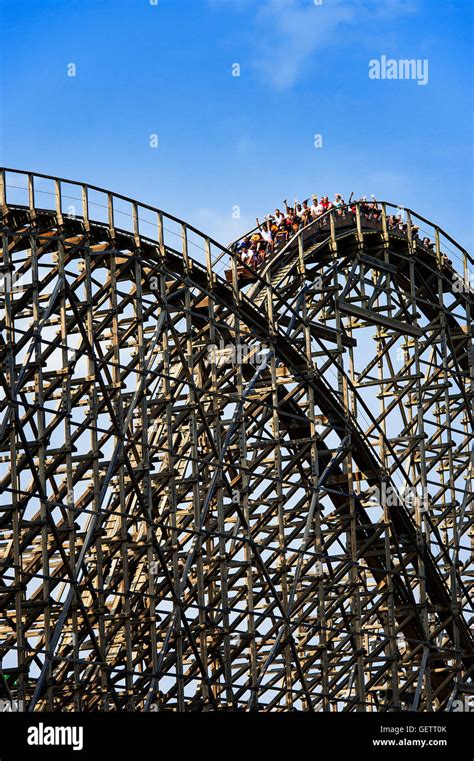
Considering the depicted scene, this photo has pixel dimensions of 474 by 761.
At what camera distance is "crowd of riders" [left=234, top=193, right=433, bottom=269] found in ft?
104

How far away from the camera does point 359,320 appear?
1302 inches

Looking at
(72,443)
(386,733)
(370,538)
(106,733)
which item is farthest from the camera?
(370,538)

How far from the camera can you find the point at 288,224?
108 feet

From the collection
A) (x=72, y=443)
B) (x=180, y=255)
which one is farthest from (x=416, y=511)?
(x=72, y=443)

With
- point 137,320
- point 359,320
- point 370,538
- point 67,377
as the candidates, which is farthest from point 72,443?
point 359,320

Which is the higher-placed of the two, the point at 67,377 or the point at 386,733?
the point at 67,377

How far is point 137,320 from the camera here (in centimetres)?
2623

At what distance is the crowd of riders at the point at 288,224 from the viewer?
3166 cm

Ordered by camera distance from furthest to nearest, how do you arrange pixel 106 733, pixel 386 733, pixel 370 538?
pixel 370 538
pixel 386 733
pixel 106 733

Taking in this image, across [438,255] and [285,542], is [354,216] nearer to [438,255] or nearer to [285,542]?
[438,255]

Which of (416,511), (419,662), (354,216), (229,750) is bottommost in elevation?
(229,750)

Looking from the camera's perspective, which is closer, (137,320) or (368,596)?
(137,320)

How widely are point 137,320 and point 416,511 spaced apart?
318 inches

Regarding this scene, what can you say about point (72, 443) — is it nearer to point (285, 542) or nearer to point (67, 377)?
point (67, 377)
